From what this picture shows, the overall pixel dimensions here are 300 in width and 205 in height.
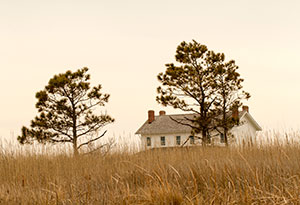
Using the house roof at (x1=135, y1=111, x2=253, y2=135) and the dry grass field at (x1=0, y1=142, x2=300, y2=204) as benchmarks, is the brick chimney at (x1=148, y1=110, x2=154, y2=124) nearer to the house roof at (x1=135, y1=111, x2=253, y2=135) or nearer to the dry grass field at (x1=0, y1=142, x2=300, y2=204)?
the house roof at (x1=135, y1=111, x2=253, y2=135)

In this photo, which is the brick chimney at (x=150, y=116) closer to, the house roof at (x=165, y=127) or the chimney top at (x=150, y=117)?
the chimney top at (x=150, y=117)

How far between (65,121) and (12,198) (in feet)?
49.2

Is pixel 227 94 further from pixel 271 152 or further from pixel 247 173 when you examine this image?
pixel 247 173

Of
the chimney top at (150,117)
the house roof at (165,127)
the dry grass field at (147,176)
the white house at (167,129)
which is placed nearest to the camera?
the dry grass field at (147,176)

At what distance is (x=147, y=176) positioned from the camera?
29.8 feet

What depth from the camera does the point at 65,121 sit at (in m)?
22.2

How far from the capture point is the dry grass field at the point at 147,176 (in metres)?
6.78

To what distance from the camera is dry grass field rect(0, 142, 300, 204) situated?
267 inches

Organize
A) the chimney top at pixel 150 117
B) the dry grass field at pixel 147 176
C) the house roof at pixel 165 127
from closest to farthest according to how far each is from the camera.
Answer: the dry grass field at pixel 147 176 < the house roof at pixel 165 127 < the chimney top at pixel 150 117

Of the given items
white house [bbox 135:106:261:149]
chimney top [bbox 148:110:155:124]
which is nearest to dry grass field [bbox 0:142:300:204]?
white house [bbox 135:106:261:149]

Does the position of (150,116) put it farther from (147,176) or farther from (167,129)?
(147,176)

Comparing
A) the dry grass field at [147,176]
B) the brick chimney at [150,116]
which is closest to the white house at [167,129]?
the brick chimney at [150,116]

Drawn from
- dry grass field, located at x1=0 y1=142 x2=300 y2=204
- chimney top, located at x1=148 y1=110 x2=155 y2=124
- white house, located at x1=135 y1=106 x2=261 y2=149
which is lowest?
dry grass field, located at x1=0 y1=142 x2=300 y2=204

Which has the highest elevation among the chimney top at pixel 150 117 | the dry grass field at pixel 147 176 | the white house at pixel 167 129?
the chimney top at pixel 150 117
